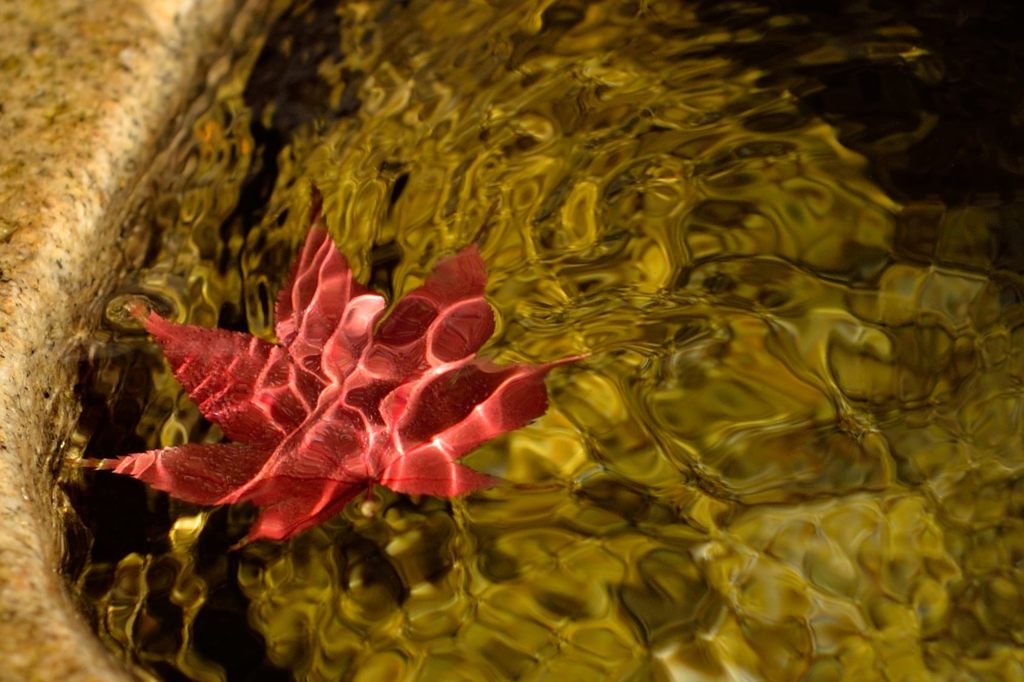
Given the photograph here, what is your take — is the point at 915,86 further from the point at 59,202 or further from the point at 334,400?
the point at 59,202

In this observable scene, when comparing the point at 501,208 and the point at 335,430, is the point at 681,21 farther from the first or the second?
the point at 335,430

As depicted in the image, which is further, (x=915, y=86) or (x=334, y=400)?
(x=915, y=86)

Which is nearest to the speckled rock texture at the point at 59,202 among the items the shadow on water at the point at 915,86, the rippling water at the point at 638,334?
the rippling water at the point at 638,334

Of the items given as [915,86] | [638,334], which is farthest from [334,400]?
[915,86]

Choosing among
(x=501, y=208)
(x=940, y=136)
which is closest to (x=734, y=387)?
(x=501, y=208)

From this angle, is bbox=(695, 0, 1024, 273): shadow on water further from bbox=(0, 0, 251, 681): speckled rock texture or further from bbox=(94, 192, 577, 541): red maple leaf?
bbox=(0, 0, 251, 681): speckled rock texture

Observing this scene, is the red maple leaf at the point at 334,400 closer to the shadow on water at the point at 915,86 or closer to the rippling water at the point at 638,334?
the rippling water at the point at 638,334
